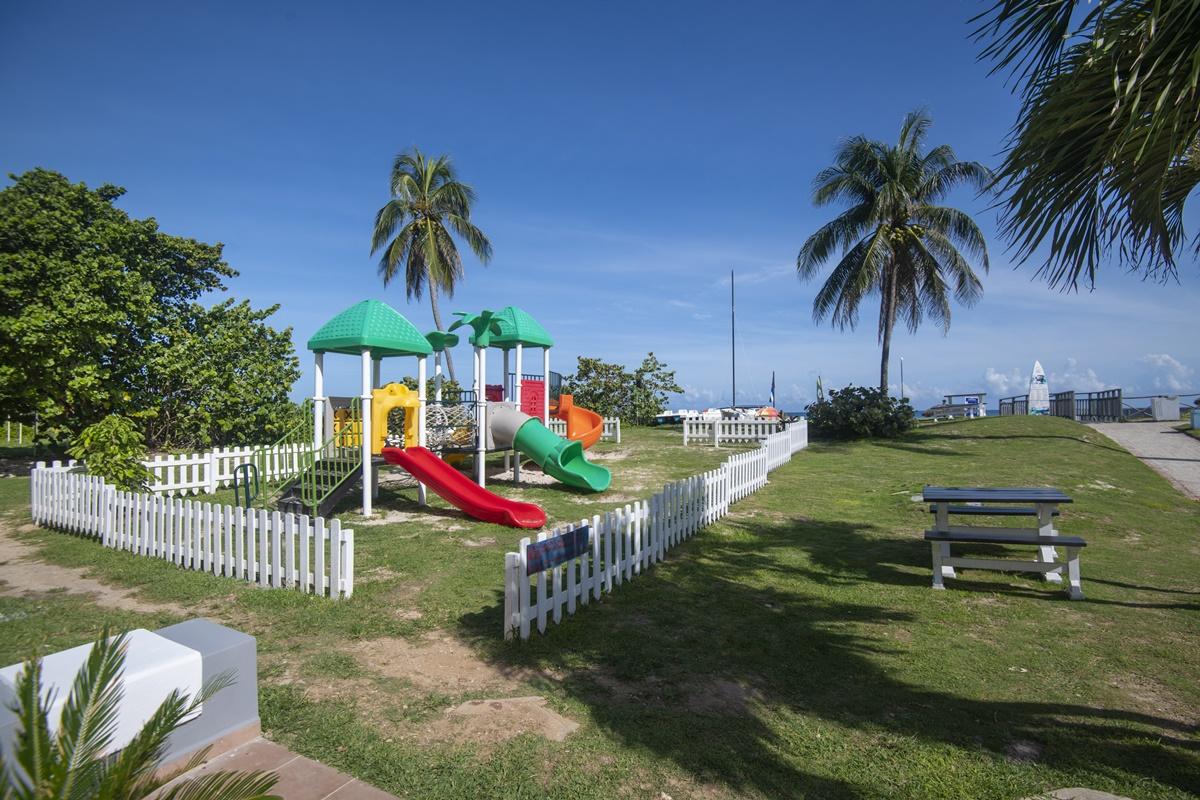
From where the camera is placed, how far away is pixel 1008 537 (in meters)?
6.77

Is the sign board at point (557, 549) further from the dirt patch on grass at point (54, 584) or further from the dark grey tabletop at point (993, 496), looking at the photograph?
the dark grey tabletop at point (993, 496)

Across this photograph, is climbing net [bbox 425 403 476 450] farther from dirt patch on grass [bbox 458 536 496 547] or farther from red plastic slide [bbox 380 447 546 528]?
dirt patch on grass [bbox 458 536 496 547]

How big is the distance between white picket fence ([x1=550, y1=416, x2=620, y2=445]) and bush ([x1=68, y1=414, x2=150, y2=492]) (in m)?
10.3

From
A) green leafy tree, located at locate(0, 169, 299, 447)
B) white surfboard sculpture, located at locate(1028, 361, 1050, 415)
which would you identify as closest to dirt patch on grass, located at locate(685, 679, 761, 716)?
green leafy tree, located at locate(0, 169, 299, 447)

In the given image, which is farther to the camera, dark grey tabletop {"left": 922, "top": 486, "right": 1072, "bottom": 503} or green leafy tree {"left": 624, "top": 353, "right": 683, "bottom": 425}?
green leafy tree {"left": 624, "top": 353, "right": 683, "bottom": 425}

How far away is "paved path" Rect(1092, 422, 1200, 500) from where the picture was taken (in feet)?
46.9

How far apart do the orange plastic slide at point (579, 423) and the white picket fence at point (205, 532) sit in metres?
12.0

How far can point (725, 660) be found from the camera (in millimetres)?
5000

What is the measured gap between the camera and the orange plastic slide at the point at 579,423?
19.7m

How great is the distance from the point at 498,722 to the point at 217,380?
17.3 meters

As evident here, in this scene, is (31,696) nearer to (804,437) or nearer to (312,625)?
(312,625)

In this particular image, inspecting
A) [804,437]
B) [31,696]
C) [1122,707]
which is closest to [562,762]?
[31,696]

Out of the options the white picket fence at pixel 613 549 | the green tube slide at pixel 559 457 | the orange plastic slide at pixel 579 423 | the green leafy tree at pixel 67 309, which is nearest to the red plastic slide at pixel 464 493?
the white picket fence at pixel 613 549

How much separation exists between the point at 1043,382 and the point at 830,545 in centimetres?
3515
